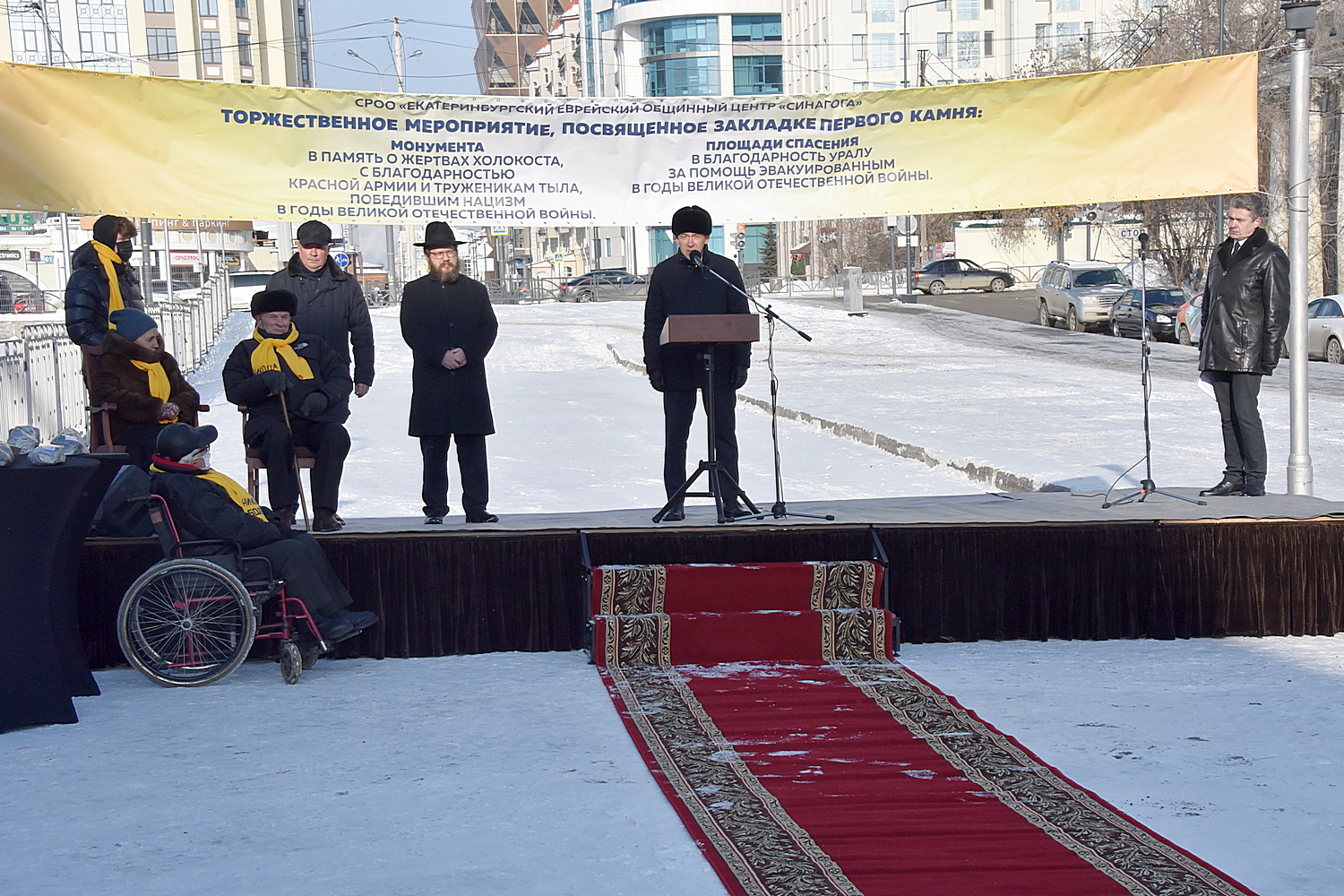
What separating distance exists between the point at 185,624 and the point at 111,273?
211cm

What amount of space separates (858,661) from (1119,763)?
5.63ft

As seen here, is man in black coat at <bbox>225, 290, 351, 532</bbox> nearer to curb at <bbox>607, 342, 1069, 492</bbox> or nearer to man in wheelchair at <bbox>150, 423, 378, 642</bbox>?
man in wheelchair at <bbox>150, 423, 378, 642</bbox>

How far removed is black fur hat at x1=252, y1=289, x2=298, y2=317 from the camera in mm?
6812

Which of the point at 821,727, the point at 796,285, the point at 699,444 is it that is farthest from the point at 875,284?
the point at 821,727

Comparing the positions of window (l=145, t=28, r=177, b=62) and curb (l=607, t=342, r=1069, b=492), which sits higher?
window (l=145, t=28, r=177, b=62)

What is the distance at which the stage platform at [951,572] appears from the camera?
641cm

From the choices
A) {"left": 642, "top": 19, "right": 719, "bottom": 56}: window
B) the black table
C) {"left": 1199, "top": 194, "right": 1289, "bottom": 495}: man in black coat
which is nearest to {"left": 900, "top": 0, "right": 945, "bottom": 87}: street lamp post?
{"left": 642, "top": 19, "right": 719, "bottom": 56}: window

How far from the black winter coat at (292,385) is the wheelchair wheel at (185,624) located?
1058mm

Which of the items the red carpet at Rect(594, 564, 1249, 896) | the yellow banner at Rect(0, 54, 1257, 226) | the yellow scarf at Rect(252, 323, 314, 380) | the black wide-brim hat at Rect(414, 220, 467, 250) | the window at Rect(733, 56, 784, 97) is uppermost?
the window at Rect(733, 56, 784, 97)

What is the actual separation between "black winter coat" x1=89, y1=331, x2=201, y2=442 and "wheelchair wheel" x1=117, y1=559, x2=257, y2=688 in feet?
4.00

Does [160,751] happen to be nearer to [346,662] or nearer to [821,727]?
[346,662]

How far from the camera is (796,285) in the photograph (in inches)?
2024

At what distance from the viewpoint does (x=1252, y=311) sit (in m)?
7.52

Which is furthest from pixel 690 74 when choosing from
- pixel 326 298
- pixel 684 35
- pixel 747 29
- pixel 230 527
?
pixel 230 527
